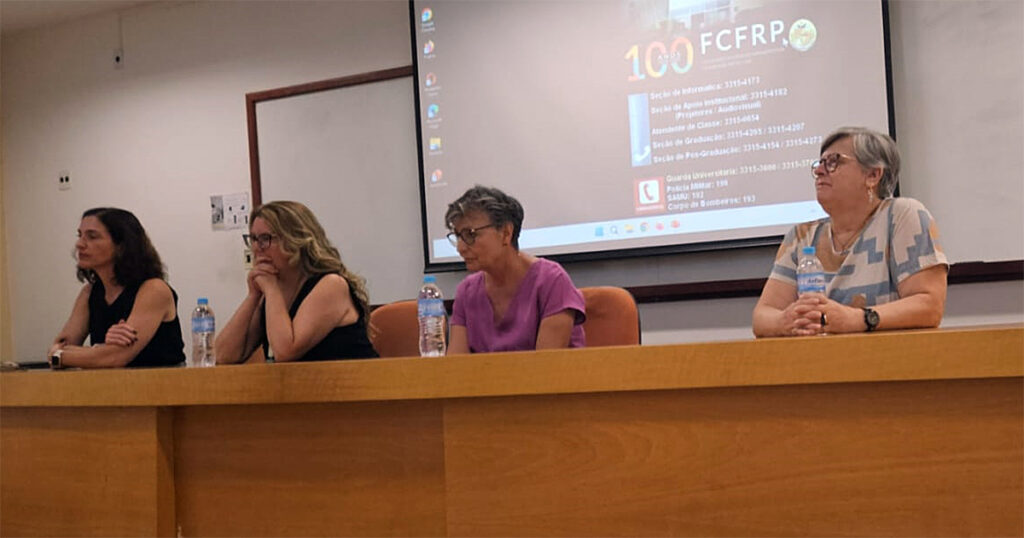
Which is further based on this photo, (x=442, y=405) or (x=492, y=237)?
(x=492, y=237)

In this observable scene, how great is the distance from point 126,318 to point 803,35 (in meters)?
2.56

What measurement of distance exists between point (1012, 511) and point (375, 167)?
333 cm

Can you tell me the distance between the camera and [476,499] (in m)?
1.27

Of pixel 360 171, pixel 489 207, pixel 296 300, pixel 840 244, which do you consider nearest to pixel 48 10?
pixel 360 171

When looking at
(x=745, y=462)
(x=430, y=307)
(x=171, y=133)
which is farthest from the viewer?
(x=171, y=133)

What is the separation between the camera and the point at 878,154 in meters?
1.99

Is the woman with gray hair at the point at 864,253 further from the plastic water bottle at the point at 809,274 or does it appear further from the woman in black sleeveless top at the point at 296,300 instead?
the woman in black sleeveless top at the point at 296,300

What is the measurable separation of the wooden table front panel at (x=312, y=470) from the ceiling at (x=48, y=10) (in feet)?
12.4

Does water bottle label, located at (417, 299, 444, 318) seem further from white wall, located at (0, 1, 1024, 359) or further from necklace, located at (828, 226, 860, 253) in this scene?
white wall, located at (0, 1, 1024, 359)

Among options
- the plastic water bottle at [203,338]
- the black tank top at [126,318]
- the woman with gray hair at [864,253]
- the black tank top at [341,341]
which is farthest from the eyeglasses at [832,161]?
the black tank top at [126,318]

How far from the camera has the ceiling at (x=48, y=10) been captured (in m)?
4.50

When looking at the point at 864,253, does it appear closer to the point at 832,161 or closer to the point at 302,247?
the point at 832,161

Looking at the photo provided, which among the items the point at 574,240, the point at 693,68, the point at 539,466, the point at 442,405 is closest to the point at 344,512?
the point at 442,405

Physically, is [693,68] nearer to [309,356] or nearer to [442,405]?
[309,356]
